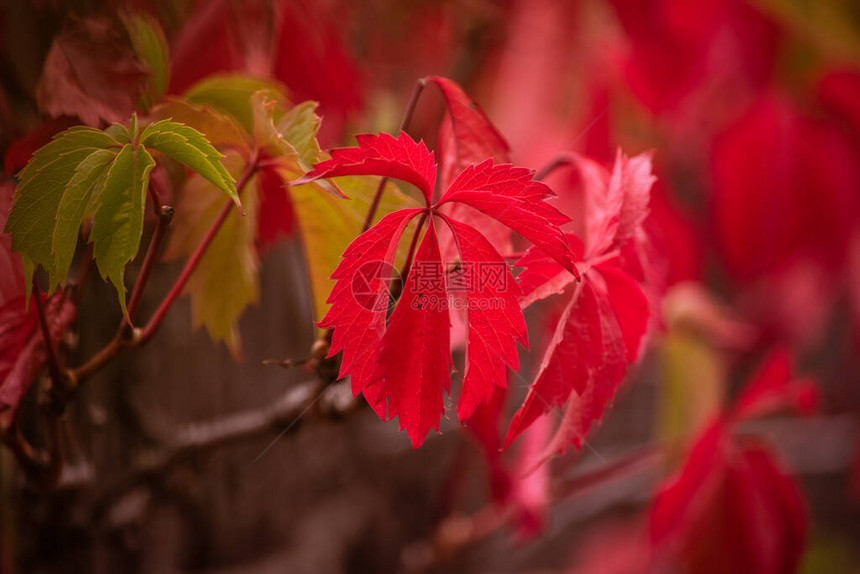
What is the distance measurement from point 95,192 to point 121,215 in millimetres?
11

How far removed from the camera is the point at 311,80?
1.33 feet

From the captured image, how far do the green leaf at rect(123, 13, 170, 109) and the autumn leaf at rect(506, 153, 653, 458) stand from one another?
6.5 inches

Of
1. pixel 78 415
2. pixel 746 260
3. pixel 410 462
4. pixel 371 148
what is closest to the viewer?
pixel 371 148

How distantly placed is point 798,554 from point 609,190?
389 mm

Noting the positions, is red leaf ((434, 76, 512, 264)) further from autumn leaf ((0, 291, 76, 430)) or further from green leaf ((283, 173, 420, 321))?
autumn leaf ((0, 291, 76, 430))

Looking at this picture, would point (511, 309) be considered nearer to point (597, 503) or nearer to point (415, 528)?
point (415, 528)

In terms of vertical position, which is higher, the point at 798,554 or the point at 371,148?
the point at 371,148

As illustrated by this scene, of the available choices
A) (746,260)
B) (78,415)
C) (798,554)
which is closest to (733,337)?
(746,260)

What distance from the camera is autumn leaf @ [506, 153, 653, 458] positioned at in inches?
8.2

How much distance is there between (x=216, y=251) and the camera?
Answer: 27 cm

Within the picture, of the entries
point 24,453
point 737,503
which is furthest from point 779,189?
point 24,453

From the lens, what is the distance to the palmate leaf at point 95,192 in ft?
0.62

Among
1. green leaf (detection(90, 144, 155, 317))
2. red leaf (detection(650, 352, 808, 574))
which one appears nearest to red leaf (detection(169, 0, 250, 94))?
green leaf (detection(90, 144, 155, 317))

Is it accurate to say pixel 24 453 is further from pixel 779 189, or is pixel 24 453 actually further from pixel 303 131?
pixel 779 189
